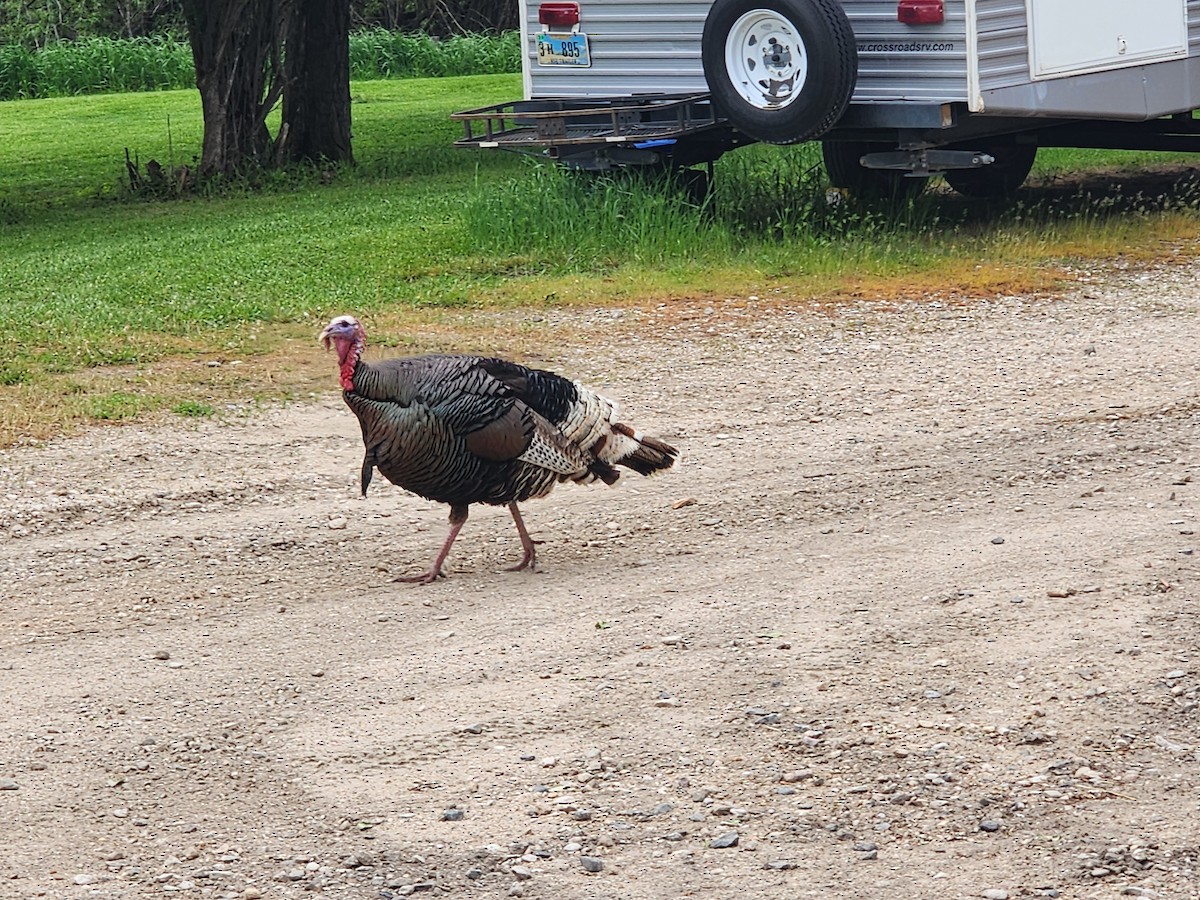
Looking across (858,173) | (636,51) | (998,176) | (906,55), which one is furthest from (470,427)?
(998,176)

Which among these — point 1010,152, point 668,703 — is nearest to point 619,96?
point 1010,152

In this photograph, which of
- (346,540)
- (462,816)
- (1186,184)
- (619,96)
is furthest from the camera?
(1186,184)

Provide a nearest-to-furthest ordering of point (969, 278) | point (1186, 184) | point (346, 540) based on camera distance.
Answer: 1. point (346, 540)
2. point (969, 278)
3. point (1186, 184)

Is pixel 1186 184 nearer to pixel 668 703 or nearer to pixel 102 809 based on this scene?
pixel 668 703

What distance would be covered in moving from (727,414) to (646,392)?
0.57m

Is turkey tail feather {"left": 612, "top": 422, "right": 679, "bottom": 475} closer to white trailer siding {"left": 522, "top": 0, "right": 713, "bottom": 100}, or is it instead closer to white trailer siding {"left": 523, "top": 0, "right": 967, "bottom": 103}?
white trailer siding {"left": 523, "top": 0, "right": 967, "bottom": 103}

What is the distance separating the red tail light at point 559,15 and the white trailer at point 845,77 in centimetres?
1

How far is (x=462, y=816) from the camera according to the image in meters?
4.47

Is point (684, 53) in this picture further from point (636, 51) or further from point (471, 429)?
point (471, 429)

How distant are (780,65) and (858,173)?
2.34 metres

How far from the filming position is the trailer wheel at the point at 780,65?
11.3 m

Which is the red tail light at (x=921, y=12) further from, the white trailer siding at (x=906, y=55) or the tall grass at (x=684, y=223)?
the tall grass at (x=684, y=223)

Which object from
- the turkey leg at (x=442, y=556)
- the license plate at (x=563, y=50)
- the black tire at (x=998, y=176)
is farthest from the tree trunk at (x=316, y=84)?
the turkey leg at (x=442, y=556)

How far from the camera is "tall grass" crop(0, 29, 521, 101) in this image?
35188 millimetres
